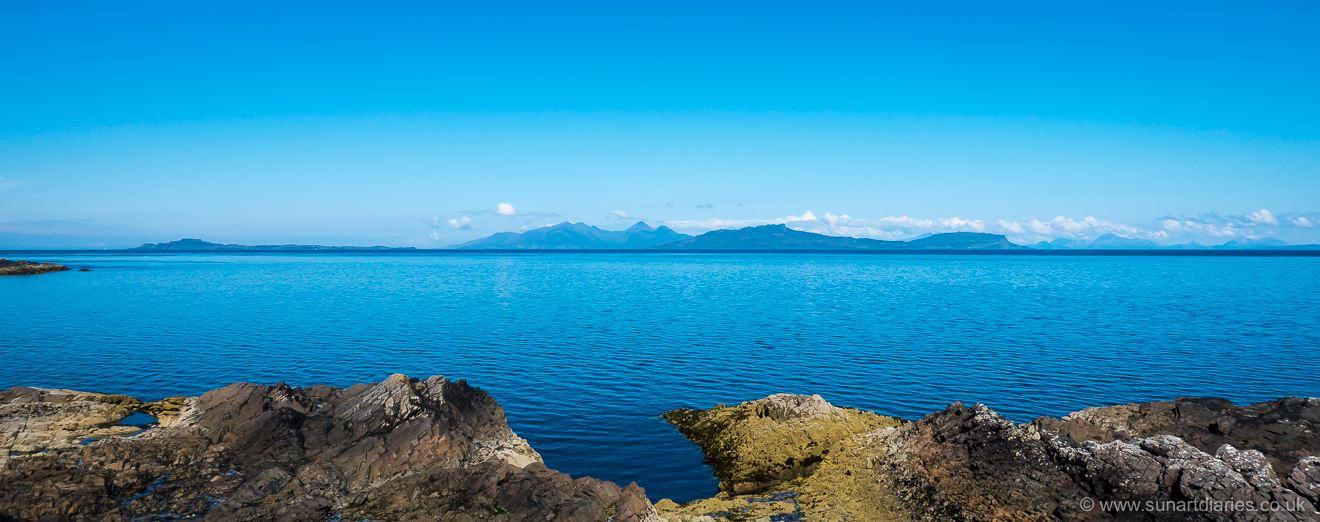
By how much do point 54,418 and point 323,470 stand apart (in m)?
10.4

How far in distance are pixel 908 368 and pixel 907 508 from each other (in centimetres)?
1780

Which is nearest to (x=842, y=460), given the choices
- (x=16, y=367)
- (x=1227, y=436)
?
(x=1227, y=436)

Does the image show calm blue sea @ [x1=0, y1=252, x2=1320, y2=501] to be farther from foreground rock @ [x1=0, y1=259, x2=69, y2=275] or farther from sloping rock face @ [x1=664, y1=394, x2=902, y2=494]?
foreground rock @ [x1=0, y1=259, x2=69, y2=275]

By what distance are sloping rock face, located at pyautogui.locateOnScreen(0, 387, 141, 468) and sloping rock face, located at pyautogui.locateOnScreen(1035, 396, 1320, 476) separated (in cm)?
2484

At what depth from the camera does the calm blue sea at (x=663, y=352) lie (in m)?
24.7

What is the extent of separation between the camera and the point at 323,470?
15.0m

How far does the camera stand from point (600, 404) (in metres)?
24.9

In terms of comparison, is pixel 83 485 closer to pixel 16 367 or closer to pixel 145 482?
pixel 145 482

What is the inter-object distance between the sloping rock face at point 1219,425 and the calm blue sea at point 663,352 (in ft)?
18.2

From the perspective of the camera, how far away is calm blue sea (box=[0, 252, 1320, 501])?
24.7m

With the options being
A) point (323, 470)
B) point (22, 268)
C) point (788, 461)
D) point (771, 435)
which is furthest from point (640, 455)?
point (22, 268)

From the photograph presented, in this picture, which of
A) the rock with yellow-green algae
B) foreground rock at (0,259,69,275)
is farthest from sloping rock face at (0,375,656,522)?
foreground rock at (0,259,69,275)

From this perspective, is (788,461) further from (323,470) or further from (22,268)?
(22,268)

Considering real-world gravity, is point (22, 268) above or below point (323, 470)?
above
